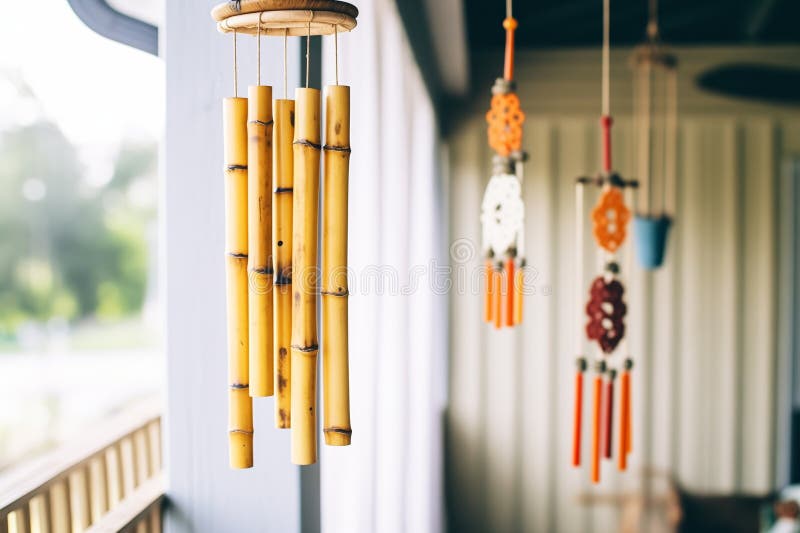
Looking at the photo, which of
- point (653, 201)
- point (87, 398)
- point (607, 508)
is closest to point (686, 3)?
point (653, 201)

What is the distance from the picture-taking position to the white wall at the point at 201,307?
2.83 feet

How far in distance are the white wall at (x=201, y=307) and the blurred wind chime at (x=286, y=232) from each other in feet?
0.62

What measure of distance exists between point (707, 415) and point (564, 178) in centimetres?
157

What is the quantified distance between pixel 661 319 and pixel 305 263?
332 cm

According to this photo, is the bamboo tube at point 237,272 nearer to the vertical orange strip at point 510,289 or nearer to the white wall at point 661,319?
the vertical orange strip at point 510,289

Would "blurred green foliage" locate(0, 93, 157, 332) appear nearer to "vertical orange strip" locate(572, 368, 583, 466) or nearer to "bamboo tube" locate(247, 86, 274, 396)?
"vertical orange strip" locate(572, 368, 583, 466)

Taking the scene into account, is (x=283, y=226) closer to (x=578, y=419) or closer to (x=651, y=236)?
(x=578, y=419)

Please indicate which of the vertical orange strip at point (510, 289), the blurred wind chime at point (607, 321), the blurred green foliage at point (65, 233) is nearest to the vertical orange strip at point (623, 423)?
the blurred wind chime at point (607, 321)

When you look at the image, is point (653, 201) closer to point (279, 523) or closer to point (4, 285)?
point (279, 523)

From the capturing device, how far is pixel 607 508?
356 centimetres

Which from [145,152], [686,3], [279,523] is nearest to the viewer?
[279,523]

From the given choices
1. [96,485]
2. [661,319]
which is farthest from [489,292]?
[661,319]

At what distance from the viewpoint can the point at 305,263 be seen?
654 millimetres

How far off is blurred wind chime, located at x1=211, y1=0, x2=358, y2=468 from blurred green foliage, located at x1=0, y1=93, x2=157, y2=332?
11435mm
